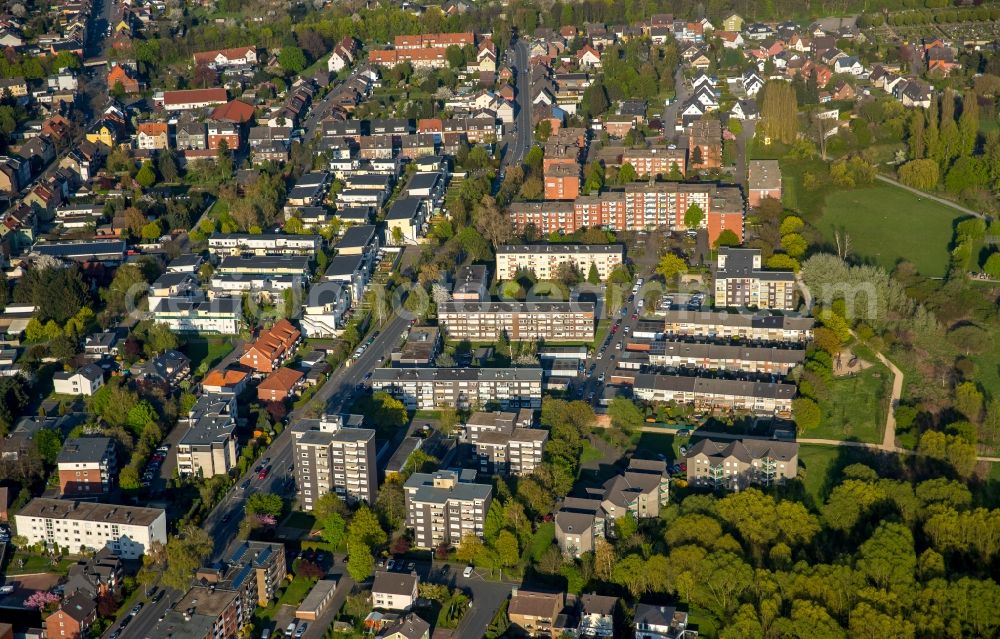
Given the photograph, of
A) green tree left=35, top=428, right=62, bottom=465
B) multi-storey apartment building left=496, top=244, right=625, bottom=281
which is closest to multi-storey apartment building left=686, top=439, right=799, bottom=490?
multi-storey apartment building left=496, top=244, right=625, bottom=281

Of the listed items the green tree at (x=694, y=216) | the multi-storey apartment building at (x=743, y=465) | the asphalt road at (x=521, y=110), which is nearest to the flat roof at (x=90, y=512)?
the multi-storey apartment building at (x=743, y=465)

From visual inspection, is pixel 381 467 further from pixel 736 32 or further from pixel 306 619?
pixel 736 32

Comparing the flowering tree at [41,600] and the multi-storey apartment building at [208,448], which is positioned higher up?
the multi-storey apartment building at [208,448]

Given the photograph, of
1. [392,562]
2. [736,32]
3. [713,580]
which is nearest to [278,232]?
[392,562]

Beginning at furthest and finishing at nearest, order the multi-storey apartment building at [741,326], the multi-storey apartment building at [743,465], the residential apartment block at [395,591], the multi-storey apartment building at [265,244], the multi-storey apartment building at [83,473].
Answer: the multi-storey apartment building at [265,244] < the multi-storey apartment building at [741,326] < the multi-storey apartment building at [83,473] < the multi-storey apartment building at [743,465] < the residential apartment block at [395,591]

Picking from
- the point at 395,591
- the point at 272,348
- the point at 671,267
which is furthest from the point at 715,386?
the point at 272,348

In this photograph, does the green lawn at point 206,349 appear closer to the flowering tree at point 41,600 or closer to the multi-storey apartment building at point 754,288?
the flowering tree at point 41,600

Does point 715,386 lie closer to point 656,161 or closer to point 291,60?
point 656,161
